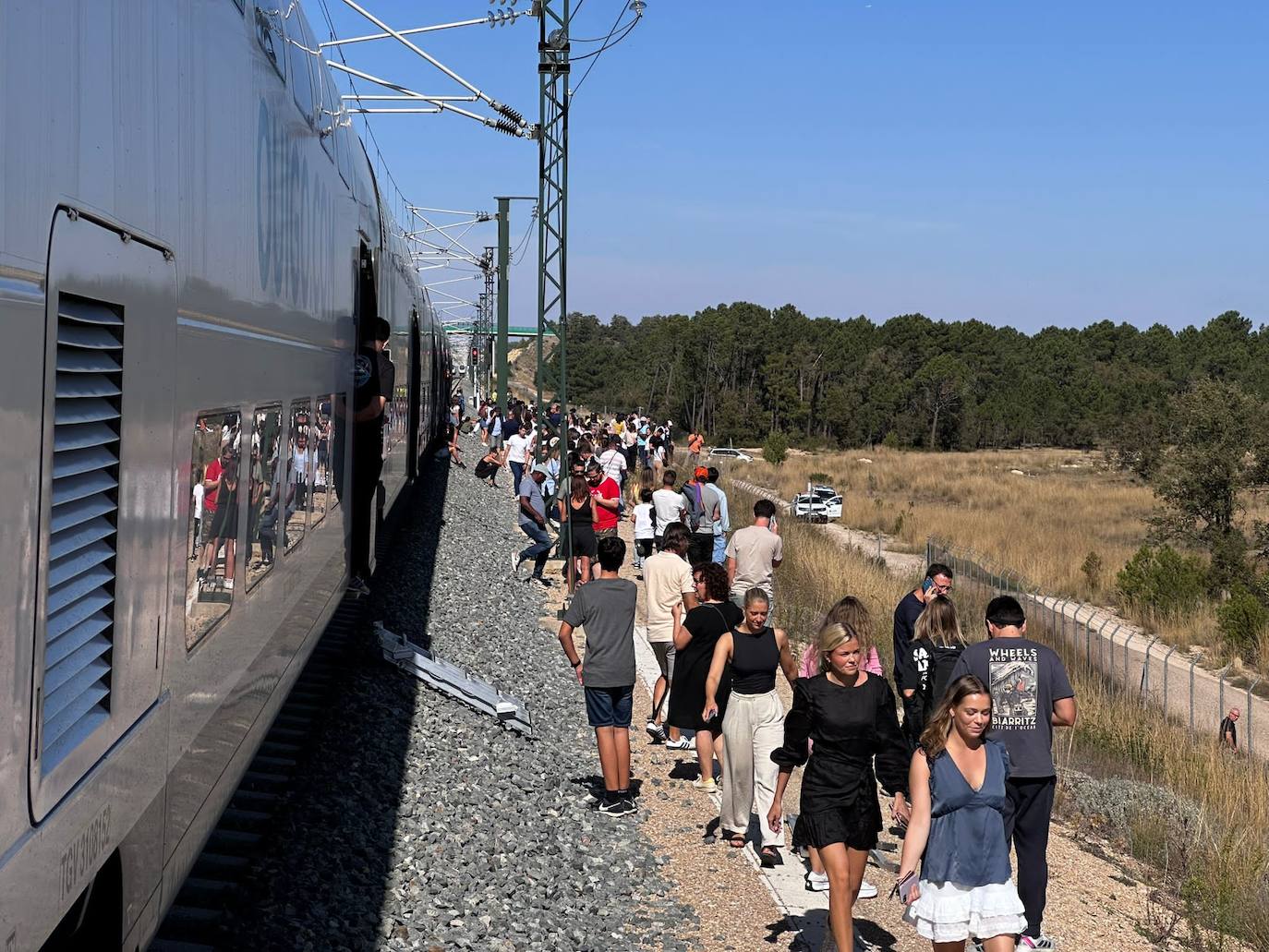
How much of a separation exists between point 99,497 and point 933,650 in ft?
19.0

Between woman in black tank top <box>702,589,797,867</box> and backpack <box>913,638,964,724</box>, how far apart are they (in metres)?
0.87

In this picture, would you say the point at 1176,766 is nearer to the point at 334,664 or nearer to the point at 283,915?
the point at 334,664

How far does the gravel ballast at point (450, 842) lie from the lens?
6691 mm

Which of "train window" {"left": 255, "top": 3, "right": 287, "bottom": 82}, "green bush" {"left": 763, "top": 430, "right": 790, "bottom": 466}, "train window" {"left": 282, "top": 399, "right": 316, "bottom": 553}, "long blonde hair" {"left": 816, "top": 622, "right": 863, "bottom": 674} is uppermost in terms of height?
"train window" {"left": 255, "top": 3, "right": 287, "bottom": 82}

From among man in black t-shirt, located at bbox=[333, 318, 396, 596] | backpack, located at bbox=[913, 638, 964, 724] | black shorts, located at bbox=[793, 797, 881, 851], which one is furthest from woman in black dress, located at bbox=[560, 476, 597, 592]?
black shorts, located at bbox=[793, 797, 881, 851]

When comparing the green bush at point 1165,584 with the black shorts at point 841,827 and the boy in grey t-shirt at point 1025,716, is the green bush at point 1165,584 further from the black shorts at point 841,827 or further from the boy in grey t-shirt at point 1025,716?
the black shorts at point 841,827

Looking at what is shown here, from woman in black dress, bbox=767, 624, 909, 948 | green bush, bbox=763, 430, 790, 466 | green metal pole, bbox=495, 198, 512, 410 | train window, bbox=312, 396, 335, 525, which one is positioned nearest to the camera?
woman in black dress, bbox=767, 624, 909, 948

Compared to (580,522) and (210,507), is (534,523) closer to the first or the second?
(580,522)

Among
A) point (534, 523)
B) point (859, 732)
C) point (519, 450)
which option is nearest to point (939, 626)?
point (859, 732)

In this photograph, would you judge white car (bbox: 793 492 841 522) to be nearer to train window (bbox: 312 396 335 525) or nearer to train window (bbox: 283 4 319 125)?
train window (bbox: 312 396 335 525)

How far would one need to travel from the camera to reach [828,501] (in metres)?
47.6

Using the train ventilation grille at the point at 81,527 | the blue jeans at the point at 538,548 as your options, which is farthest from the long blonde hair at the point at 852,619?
the blue jeans at the point at 538,548

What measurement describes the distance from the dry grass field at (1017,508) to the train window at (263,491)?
24214mm

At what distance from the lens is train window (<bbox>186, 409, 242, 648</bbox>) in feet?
13.8
